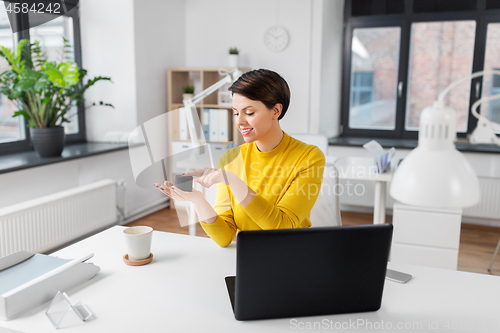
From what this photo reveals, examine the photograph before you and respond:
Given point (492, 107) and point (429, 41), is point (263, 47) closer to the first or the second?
point (429, 41)

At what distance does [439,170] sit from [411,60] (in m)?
4.15

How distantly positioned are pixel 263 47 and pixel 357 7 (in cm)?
107

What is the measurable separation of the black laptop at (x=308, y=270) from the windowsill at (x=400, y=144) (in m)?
3.23

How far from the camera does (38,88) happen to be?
2887mm

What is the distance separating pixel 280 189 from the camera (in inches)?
58.0

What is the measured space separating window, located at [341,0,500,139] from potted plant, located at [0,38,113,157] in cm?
280

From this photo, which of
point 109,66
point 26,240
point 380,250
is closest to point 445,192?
point 380,250

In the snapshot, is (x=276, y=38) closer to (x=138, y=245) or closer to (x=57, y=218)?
(x=57, y=218)

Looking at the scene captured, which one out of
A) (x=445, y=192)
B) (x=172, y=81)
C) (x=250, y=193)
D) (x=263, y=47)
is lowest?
(x=250, y=193)

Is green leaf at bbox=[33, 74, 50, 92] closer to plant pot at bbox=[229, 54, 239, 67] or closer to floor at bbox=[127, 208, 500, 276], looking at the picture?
floor at bbox=[127, 208, 500, 276]

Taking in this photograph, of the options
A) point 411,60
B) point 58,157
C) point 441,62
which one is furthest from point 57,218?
point 441,62

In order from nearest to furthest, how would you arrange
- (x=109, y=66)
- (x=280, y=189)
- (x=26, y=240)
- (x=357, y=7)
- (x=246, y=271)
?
(x=246, y=271), (x=280, y=189), (x=26, y=240), (x=109, y=66), (x=357, y=7)

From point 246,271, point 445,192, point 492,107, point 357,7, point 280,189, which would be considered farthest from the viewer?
point 357,7

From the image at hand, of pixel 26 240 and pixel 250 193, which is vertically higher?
pixel 250 193
